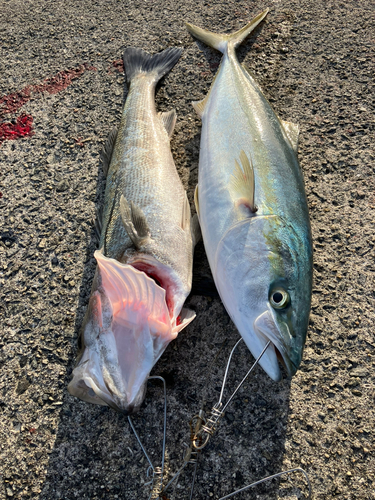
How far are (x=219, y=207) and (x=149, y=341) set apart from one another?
936 mm

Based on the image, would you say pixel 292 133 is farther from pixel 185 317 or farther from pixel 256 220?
pixel 185 317

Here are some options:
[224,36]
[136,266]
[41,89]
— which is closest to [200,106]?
[224,36]

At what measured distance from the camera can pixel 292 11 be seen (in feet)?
12.1

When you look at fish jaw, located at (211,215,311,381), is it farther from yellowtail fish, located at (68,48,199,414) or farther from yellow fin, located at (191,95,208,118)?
yellow fin, located at (191,95,208,118)

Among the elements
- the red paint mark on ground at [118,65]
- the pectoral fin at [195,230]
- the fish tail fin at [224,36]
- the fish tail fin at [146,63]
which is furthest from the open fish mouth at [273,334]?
the red paint mark on ground at [118,65]

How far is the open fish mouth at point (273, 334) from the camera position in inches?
68.5

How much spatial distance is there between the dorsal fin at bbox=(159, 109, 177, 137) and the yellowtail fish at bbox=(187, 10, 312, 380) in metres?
0.31

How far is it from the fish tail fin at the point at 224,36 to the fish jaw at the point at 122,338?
249 centimetres

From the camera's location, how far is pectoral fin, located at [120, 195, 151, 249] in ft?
6.93

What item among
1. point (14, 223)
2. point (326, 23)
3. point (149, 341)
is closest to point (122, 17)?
point (326, 23)

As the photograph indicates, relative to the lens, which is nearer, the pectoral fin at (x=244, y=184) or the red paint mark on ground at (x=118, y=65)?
the pectoral fin at (x=244, y=184)

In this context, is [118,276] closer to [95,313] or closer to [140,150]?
[95,313]

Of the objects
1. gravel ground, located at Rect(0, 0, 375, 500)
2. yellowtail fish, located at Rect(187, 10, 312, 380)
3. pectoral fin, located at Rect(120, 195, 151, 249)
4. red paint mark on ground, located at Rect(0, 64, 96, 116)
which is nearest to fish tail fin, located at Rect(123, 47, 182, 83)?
gravel ground, located at Rect(0, 0, 375, 500)

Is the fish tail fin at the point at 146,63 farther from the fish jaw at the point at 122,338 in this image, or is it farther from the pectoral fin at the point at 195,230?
the fish jaw at the point at 122,338
